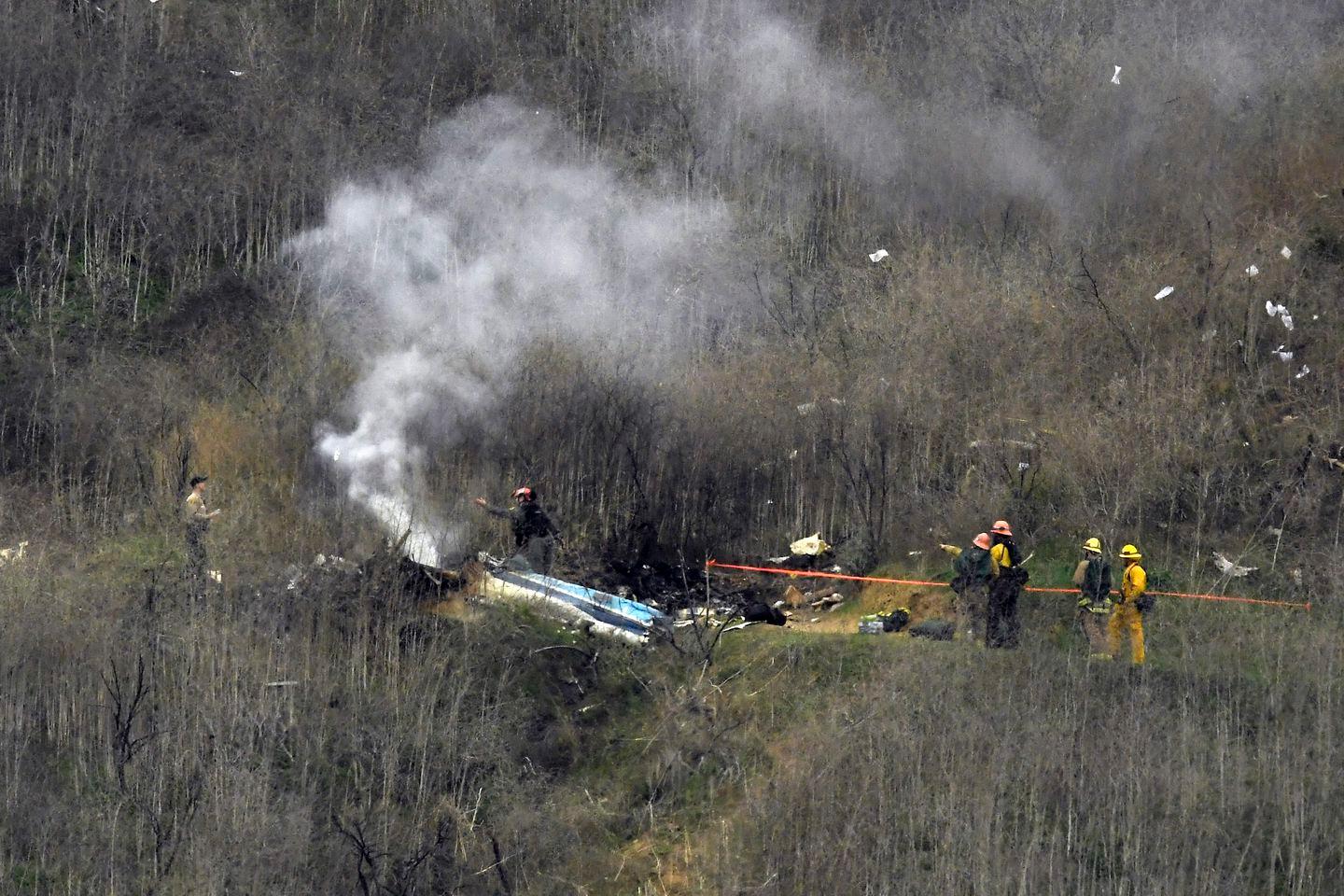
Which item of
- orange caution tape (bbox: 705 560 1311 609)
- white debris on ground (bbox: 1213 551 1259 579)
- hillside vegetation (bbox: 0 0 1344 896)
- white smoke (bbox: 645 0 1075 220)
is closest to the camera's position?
hillside vegetation (bbox: 0 0 1344 896)

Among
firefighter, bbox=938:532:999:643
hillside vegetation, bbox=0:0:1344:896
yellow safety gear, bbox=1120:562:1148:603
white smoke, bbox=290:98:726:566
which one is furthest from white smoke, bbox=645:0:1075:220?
yellow safety gear, bbox=1120:562:1148:603

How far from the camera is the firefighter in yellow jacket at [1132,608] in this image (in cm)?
1483

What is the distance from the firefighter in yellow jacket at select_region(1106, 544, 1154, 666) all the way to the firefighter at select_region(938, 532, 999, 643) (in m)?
1.03

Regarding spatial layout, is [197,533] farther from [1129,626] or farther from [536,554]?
[1129,626]

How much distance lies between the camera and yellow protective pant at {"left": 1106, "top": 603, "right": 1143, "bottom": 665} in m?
14.9

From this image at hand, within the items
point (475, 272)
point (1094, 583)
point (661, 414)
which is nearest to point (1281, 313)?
point (1094, 583)

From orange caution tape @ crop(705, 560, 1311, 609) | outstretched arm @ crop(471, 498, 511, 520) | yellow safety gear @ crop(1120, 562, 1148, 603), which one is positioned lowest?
orange caution tape @ crop(705, 560, 1311, 609)

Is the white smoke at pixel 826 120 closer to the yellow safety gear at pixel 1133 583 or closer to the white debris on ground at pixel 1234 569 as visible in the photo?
the white debris on ground at pixel 1234 569

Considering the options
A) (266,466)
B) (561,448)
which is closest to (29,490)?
(266,466)

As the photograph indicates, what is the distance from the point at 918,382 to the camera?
19.5 meters

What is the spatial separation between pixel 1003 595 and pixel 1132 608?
3.41 ft

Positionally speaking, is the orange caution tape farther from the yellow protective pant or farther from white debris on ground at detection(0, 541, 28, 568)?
white debris on ground at detection(0, 541, 28, 568)

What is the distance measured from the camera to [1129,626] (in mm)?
15266

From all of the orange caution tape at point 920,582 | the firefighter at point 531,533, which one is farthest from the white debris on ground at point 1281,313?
the firefighter at point 531,533
